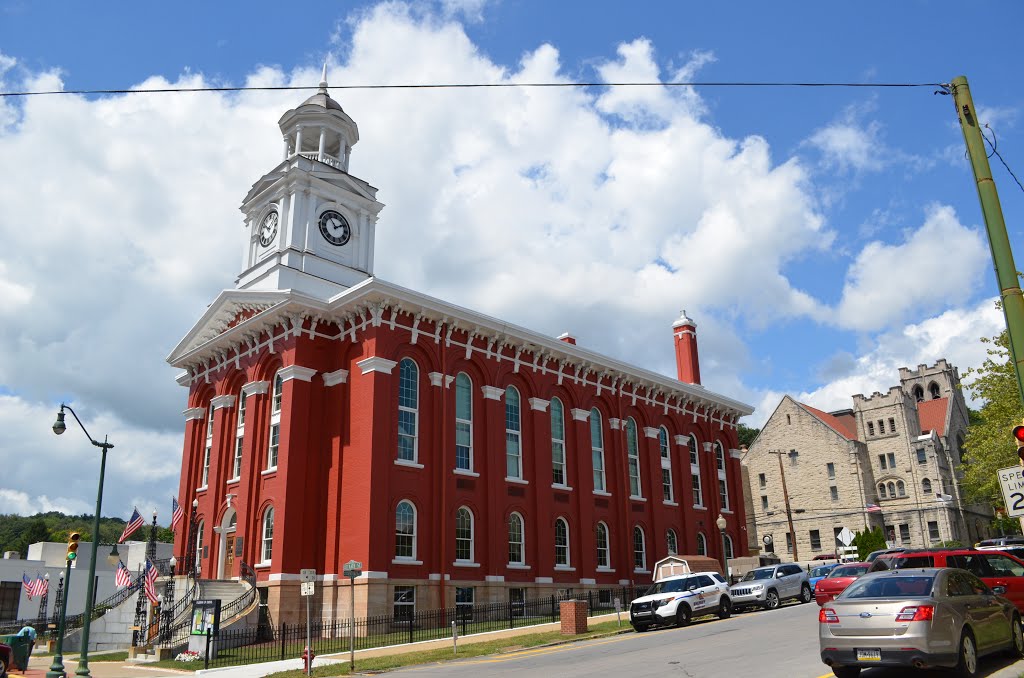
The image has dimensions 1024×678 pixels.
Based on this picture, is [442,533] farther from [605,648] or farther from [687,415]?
[687,415]

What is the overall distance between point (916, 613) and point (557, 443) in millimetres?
28450

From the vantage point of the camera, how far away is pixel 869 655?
1086 centimetres

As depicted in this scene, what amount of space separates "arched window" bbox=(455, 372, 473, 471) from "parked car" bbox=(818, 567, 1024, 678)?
Answer: 22.7 m

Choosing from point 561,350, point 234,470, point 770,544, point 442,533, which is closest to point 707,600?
point 442,533

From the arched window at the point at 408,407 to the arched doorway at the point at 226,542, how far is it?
315 inches

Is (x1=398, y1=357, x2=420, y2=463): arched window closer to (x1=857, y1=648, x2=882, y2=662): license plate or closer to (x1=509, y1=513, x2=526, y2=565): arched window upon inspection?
(x1=509, y1=513, x2=526, y2=565): arched window

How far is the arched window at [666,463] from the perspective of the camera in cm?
4512

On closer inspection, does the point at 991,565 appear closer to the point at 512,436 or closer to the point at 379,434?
the point at 379,434

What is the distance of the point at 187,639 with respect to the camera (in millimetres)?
26516

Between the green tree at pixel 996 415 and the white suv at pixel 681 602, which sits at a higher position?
the green tree at pixel 996 415

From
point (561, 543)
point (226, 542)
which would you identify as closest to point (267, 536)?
point (226, 542)

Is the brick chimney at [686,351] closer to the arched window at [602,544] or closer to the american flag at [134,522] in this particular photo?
→ the arched window at [602,544]

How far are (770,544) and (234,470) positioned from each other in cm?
4797

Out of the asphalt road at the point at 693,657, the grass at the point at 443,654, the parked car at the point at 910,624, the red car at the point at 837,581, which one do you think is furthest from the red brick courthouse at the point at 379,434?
the parked car at the point at 910,624
